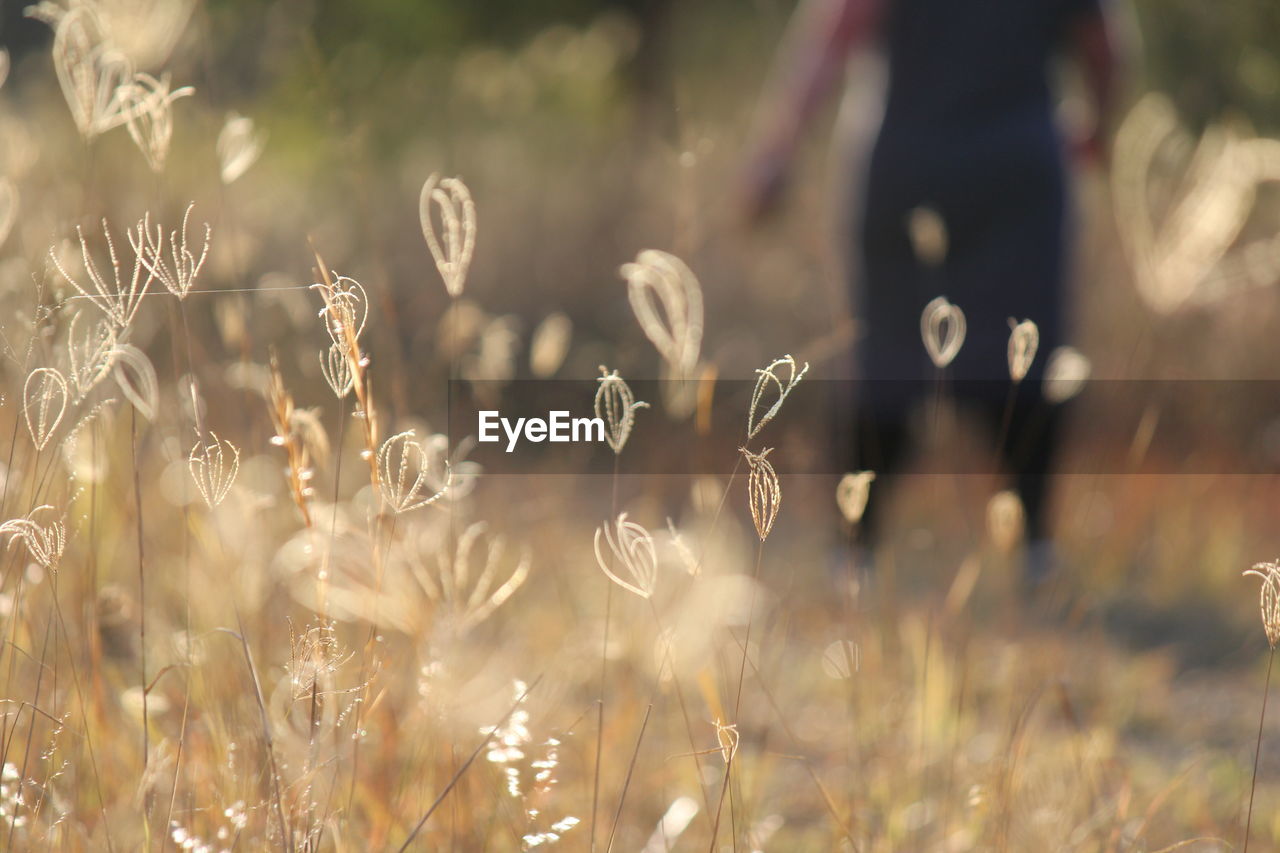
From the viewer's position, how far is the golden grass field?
0.96 meters

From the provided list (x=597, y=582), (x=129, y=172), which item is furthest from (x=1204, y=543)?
(x=129, y=172)

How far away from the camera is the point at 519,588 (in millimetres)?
2047

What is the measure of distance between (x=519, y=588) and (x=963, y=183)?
3.74ft

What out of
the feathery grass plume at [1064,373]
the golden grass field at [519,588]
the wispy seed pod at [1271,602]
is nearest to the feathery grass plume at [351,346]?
the golden grass field at [519,588]

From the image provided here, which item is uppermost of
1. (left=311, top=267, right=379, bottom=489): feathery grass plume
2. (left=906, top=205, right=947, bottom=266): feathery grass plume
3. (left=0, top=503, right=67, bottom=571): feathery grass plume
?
(left=906, top=205, right=947, bottom=266): feathery grass plume

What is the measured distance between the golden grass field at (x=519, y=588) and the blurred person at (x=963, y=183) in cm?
17

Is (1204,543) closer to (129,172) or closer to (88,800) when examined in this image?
(88,800)

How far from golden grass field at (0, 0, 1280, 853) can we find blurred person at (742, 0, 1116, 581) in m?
0.17

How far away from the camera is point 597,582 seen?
93.1 inches

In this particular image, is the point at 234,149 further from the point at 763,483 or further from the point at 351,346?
the point at 763,483

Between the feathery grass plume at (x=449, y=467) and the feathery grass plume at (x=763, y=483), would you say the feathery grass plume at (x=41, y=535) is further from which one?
the feathery grass plume at (x=763, y=483)

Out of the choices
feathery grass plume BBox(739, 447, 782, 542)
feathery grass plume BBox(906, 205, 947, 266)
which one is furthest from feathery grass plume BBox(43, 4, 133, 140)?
feathery grass plume BBox(906, 205, 947, 266)

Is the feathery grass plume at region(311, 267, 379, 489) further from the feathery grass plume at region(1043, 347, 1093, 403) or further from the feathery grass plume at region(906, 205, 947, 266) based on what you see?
the feathery grass plume at region(906, 205, 947, 266)

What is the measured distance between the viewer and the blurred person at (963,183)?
7.00 feet
